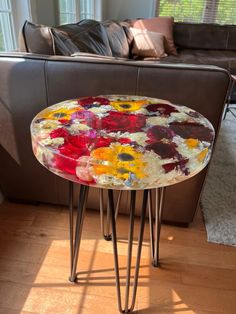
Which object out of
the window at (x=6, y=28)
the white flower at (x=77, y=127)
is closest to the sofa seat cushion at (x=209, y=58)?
the window at (x=6, y=28)

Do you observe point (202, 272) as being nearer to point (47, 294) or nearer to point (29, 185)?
point (47, 294)

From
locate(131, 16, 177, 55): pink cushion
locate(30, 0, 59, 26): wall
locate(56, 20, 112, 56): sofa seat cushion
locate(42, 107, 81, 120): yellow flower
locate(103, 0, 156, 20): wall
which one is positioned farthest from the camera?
locate(103, 0, 156, 20): wall

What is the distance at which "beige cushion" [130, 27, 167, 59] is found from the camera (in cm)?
318

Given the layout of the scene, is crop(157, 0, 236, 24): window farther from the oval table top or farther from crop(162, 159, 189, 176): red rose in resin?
crop(162, 159, 189, 176): red rose in resin

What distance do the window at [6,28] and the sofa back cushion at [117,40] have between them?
3.31ft

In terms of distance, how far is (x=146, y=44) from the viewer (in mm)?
3193

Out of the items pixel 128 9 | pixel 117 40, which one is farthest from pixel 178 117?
pixel 128 9

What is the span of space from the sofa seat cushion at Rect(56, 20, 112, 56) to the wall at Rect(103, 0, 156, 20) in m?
2.10

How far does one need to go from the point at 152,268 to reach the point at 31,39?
1.20 m

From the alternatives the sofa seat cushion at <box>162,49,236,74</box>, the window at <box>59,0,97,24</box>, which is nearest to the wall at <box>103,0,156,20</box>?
the window at <box>59,0,97,24</box>

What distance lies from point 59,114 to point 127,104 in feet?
0.82

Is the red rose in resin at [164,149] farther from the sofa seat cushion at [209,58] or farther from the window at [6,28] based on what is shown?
the sofa seat cushion at [209,58]

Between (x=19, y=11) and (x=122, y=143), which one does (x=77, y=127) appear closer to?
(x=122, y=143)

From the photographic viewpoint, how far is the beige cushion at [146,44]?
3180 mm
